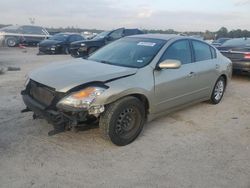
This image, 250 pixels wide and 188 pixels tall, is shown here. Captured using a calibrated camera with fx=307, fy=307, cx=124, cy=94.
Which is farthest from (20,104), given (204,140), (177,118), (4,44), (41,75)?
(4,44)

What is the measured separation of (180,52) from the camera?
5543 millimetres

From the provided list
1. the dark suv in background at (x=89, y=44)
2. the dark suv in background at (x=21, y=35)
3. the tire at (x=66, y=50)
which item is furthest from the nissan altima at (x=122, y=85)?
the dark suv in background at (x=21, y=35)

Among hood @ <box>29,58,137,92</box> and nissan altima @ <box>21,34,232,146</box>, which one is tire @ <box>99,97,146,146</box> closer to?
nissan altima @ <box>21,34,232,146</box>

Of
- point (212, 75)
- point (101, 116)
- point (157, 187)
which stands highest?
point (212, 75)

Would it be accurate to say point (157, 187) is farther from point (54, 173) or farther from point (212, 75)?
point (212, 75)

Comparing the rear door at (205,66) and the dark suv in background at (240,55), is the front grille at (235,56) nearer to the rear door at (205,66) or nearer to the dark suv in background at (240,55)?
the dark suv in background at (240,55)

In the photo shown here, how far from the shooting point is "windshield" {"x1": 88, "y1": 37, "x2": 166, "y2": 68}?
4.98 metres

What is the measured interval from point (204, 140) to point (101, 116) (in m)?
1.72

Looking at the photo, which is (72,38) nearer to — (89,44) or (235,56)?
(89,44)

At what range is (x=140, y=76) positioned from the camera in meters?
4.59

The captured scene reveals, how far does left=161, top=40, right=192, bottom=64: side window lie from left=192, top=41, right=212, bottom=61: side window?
0.25 metres

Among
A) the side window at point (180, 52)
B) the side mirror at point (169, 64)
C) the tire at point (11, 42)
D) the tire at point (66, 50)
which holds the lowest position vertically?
the tire at point (66, 50)

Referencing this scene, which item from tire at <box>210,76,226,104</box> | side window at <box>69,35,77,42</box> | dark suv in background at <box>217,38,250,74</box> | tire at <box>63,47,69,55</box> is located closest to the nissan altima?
tire at <box>210,76,226,104</box>

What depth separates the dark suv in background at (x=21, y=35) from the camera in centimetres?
2467
